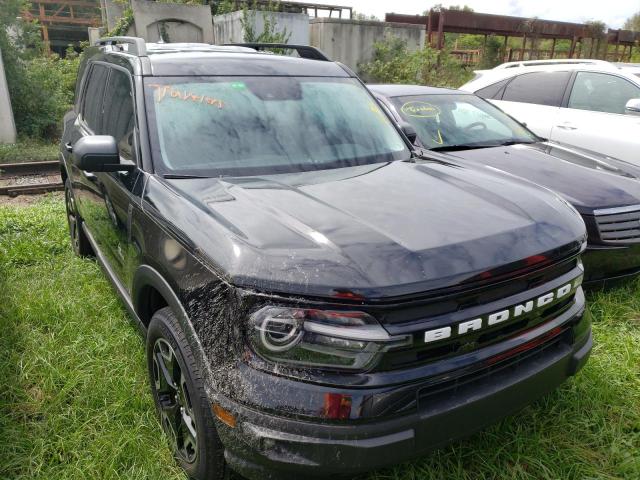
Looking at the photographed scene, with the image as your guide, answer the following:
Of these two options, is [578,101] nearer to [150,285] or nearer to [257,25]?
[150,285]

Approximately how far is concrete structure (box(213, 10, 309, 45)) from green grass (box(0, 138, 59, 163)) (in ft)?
21.3

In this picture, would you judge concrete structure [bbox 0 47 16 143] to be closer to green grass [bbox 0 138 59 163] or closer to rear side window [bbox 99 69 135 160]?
green grass [bbox 0 138 59 163]

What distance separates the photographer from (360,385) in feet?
5.27

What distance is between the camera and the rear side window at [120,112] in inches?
105

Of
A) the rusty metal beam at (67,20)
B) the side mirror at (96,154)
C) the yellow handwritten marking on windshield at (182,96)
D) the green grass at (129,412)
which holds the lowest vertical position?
the green grass at (129,412)

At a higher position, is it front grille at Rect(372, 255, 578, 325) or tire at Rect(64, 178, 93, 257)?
front grille at Rect(372, 255, 578, 325)

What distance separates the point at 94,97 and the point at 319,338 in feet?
9.62

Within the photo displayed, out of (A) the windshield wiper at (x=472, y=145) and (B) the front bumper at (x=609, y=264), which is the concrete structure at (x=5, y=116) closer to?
(A) the windshield wiper at (x=472, y=145)

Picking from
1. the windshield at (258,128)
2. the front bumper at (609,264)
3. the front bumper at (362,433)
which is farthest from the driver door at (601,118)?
the front bumper at (362,433)

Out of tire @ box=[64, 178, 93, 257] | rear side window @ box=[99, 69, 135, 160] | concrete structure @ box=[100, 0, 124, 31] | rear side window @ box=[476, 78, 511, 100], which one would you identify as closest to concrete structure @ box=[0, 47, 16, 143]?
concrete structure @ box=[100, 0, 124, 31]

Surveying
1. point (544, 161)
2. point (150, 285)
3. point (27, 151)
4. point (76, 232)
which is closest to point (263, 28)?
point (27, 151)

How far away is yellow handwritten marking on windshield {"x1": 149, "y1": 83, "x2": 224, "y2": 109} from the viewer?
264cm

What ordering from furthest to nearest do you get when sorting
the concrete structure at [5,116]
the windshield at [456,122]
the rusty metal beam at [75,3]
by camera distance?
the rusty metal beam at [75,3]
the concrete structure at [5,116]
the windshield at [456,122]

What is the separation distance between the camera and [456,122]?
16.0 ft
